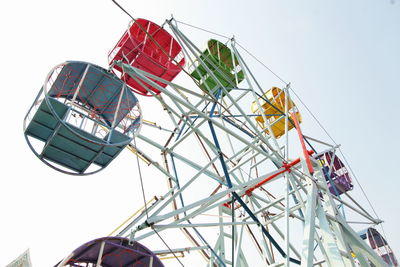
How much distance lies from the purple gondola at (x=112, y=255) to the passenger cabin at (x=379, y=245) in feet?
67.2

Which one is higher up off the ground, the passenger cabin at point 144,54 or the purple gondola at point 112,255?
the passenger cabin at point 144,54

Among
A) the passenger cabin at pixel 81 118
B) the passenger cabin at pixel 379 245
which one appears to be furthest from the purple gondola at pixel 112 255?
the passenger cabin at pixel 379 245

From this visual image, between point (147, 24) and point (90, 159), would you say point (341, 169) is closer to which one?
point (147, 24)

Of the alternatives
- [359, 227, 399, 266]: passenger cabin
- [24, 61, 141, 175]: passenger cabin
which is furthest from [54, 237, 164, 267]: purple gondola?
[359, 227, 399, 266]: passenger cabin

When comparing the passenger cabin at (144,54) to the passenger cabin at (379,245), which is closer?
the passenger cabin at (144,54)

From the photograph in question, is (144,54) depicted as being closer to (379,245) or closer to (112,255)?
(112,255)

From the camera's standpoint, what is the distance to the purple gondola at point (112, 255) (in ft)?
49.2

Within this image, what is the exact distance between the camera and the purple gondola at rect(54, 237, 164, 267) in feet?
49.2

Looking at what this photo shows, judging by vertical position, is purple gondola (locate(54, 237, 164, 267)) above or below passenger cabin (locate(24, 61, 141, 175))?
below

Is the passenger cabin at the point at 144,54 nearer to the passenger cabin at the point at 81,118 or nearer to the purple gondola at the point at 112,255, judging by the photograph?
the passenger cabin at the point at 81,118

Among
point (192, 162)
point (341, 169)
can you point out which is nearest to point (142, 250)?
point (192, 162)

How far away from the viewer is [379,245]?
93.0ft

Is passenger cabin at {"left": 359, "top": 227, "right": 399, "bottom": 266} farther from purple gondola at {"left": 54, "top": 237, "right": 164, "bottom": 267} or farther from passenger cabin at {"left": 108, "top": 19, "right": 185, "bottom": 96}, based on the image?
passenger cabin at {"left": 108, "top": 19, "right": 185, "bottom": 96}

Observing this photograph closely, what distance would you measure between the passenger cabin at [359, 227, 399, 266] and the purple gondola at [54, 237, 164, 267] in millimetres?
20472
